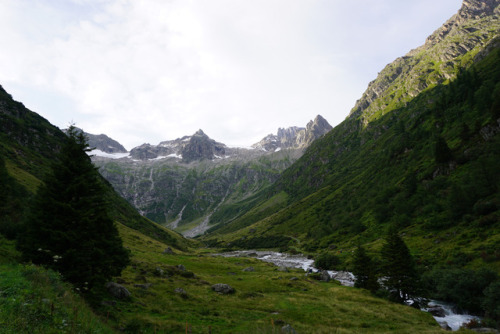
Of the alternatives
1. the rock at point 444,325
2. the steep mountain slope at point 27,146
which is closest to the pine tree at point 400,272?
the rock at point 444,325

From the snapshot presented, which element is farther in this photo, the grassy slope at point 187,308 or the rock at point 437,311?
the rock at point 437,311

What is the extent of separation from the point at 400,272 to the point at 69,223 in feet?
175

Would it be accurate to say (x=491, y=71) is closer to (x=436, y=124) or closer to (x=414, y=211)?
(x=436, y=124)

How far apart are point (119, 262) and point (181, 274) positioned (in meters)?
25.2

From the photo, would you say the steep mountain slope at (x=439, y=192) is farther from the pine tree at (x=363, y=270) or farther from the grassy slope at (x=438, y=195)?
the pine tree at (x=363, y=270)

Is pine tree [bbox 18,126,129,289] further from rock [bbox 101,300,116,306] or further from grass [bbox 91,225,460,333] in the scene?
grass [bbox 91,225,460,333]

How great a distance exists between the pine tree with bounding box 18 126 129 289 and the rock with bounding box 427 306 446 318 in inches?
2061

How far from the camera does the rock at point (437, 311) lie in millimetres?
41250

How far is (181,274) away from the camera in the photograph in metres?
50.5

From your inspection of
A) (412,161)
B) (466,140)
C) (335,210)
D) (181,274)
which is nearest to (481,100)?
(466,140)

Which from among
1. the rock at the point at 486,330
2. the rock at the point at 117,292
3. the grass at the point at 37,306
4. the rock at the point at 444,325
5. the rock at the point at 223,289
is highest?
the grass at the point at 37,306

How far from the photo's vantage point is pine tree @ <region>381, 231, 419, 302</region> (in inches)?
1781

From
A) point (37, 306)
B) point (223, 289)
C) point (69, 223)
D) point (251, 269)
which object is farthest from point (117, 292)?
point (251, 269)

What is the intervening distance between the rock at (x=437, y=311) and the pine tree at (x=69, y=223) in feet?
172
